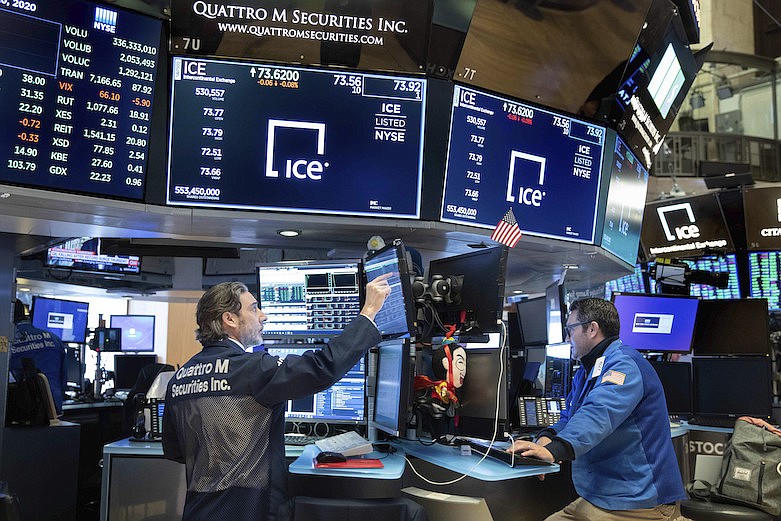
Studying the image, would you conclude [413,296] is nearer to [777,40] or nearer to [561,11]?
[561,11]

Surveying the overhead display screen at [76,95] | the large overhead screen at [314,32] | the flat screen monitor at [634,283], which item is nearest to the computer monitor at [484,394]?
the large overhead screen at [314,32]

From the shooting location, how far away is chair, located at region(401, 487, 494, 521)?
2.87 m

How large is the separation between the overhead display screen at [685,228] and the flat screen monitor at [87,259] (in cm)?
488

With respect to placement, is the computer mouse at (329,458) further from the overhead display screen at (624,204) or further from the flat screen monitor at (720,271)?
the flat screen monitor at (720,271)

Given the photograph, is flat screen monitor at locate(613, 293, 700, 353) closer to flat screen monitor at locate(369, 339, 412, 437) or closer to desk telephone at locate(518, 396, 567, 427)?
desk telephone at locate(518, 396, 567, 427)

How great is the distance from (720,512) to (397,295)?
6.47ft

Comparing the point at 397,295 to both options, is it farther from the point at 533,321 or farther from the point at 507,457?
the point at 533,321

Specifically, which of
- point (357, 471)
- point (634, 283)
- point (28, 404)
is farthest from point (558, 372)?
point (28, 404)

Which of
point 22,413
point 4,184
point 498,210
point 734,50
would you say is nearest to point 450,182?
point 498,210

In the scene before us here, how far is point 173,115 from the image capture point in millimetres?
3668

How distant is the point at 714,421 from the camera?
5066mm

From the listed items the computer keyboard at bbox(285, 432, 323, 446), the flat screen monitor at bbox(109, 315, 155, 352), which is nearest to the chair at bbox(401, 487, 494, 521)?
the computer keyboard at bbox(285, 432, 323, 446)

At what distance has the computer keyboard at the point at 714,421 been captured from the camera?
4988 millimetres

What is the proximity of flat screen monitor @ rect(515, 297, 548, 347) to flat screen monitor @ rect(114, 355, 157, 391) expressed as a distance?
16.2 feet
